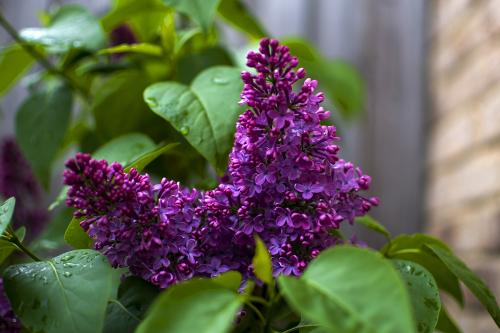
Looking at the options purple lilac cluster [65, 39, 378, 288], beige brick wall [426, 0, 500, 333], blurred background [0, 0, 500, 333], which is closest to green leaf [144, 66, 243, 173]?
purple lilac cluster [65, 39, 378, 288]

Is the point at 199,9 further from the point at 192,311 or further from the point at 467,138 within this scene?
the point at 467,138

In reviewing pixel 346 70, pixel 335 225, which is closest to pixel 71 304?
pixel 335 225

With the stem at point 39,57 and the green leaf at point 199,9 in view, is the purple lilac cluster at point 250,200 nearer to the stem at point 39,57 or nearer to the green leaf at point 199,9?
the green leaf at point 199,9

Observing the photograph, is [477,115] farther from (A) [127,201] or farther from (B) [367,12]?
(A) [127,201]

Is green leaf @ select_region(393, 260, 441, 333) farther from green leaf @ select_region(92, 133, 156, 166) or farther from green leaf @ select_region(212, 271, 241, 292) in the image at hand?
green leaf @ select_region(92, 133, 156, 166)

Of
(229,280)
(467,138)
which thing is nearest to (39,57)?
(229,280)
